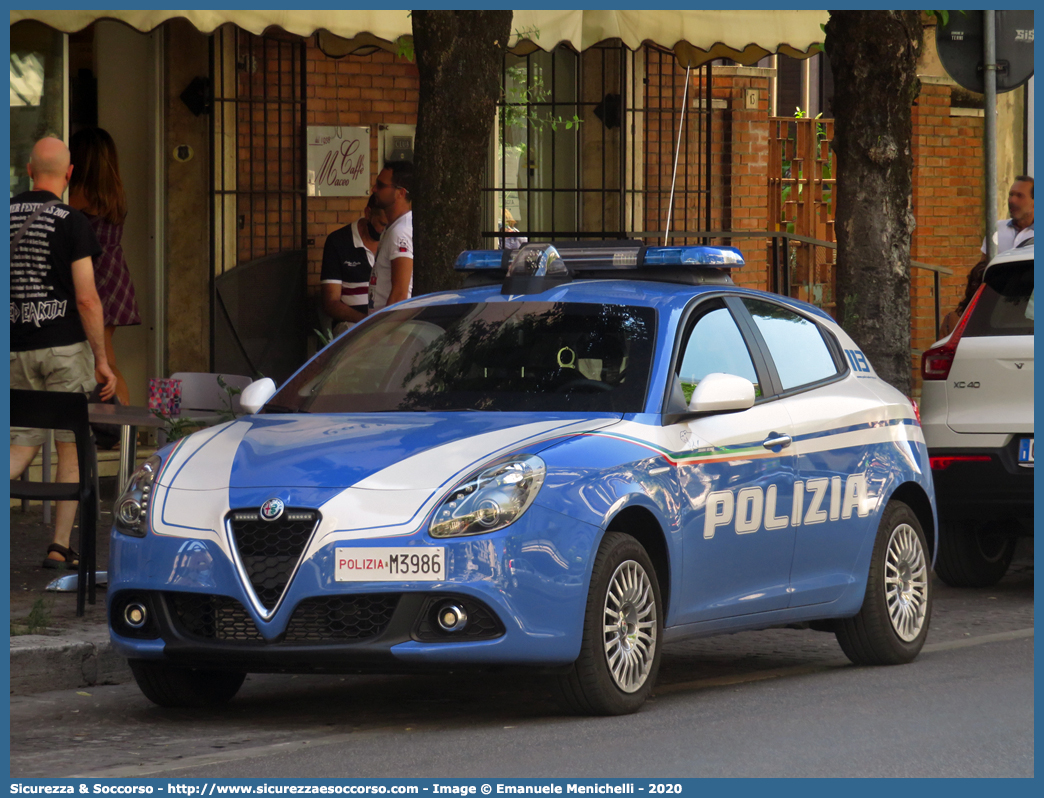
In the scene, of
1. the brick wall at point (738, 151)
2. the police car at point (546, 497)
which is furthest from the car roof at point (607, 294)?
the brick wall at point (738, 151)

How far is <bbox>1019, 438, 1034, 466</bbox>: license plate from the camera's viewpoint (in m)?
10.0

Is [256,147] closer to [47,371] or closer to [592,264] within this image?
[47,371]

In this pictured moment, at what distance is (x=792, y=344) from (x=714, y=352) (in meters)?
0.69

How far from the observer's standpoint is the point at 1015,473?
1002 centimetres

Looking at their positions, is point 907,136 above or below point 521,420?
above

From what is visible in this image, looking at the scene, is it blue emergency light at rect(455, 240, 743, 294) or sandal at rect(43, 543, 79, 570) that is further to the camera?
sandal at rect(43, 543, 79, 570)

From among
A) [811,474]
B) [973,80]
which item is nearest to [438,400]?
[811,474]

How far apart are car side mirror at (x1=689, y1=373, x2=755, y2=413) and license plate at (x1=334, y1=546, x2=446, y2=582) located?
130 centimetres

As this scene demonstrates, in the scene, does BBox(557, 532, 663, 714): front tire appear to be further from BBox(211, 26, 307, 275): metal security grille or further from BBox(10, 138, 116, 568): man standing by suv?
BBox(211, 26, 307, 275): metal security grille

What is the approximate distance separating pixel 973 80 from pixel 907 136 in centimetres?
92

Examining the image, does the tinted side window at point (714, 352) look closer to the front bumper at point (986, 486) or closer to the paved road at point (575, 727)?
the paved road at point (575, 727)

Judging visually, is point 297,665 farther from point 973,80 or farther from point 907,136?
point 973,80

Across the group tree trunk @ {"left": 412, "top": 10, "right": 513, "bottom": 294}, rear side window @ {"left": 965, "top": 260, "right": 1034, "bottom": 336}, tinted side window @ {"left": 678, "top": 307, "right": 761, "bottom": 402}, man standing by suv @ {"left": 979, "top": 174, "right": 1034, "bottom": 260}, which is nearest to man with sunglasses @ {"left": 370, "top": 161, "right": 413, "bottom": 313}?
tree trunk @ {"left": 412, "top": 10, "right": 513, "bottom": 294}

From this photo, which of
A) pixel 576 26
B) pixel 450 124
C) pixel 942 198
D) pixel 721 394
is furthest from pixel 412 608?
pixel 942 198
